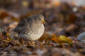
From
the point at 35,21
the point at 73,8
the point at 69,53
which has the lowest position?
the point at 69,53

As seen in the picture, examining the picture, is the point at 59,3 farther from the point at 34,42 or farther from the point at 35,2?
the point at 34,42

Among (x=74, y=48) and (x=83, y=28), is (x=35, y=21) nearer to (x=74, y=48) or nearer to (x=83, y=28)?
(x=74, y=48)

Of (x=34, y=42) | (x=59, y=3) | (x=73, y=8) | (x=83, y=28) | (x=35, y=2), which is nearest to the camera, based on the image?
(x=34, y=42)

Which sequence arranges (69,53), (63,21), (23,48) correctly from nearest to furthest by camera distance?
(69,53)
(23,48)
(63,21)

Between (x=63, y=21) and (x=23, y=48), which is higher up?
(x=63, y=21)

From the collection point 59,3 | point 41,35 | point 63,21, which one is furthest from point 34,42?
point 59,3

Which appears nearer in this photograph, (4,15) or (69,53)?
(69,53)

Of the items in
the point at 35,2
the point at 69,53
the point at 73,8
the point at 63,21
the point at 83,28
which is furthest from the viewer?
the point at 35,2

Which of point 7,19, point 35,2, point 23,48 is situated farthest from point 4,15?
point 23,48

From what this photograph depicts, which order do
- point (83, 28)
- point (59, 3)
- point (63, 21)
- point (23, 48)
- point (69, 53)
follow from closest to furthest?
1. point (69, 53)
2. point (23, 48)
3. point (83, 28)
4. point (63, 21)
5. point (59, 3)
